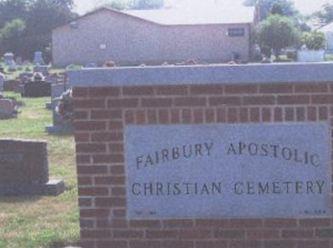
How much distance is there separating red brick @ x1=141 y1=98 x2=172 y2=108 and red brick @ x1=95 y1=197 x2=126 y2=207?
30.4 inches

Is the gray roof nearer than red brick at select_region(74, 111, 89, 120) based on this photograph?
No

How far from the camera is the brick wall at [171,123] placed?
19.5ft

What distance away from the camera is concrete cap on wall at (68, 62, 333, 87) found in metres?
5.89

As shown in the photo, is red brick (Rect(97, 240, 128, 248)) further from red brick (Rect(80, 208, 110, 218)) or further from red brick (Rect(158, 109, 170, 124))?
red brick (Rect(158, 109, 170, 124))

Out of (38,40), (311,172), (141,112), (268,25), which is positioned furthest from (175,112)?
(38,40)

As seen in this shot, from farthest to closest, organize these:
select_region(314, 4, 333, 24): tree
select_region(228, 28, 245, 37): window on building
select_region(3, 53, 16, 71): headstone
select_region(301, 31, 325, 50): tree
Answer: select_region(314, 4, 333, 24): tree, select_region(301, 31, 325, 50): tree, select_region(228, 28, 245, 37): window on building, select_region(3, 53, 16, 71): headstone

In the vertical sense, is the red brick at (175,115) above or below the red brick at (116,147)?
above

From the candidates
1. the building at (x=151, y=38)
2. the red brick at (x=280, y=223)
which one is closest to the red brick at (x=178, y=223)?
the red brick at (x=280, y=223)

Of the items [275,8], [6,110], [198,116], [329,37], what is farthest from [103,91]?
[329,37]

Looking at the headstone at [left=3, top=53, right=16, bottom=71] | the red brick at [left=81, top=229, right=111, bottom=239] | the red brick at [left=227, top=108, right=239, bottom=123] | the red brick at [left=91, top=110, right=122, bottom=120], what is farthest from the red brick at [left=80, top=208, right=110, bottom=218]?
the headstone at [left=3, top=53, right=16, bottom=71]

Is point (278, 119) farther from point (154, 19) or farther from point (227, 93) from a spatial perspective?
point (154, 19)

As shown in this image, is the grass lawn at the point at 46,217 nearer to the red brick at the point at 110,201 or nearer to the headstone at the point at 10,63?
the red brick at the point at 110,201

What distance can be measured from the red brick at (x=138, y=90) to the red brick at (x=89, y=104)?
214mm

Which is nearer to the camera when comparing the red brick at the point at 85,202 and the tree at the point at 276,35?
the red brick at the point at 85,202
